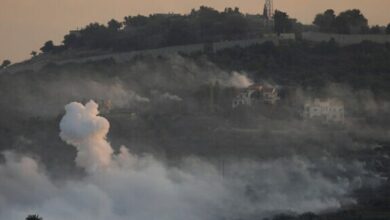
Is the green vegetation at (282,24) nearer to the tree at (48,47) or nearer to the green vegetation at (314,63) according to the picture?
the green vegetation at (314,63)

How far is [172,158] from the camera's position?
123m

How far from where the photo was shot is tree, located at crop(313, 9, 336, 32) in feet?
524

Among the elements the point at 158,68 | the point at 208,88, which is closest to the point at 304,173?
the point at 208,88

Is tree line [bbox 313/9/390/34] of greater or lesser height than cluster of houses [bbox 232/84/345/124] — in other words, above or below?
above

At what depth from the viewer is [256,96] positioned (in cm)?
13838

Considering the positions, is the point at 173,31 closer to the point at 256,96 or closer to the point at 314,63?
the point at 314,63

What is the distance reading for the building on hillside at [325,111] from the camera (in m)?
132

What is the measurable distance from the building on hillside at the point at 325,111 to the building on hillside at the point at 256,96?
10.0ft

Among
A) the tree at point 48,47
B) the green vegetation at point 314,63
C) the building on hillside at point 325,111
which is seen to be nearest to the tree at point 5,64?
the tree at point 48,47

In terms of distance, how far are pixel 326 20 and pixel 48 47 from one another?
27.9 meters

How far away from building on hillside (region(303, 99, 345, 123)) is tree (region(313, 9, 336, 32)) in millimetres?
22385

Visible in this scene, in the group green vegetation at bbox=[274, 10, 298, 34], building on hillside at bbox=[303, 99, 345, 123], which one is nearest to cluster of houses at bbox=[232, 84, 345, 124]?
building on hillside at bbox=[303, 99, 345, 123]

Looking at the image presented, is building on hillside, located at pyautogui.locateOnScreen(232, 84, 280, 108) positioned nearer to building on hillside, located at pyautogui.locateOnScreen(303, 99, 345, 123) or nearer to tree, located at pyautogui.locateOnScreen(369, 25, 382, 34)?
building on hillside, located at pyautogui.locateOnScreen(303, 99, 345, 123)

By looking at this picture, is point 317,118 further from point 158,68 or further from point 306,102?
point 158,68
